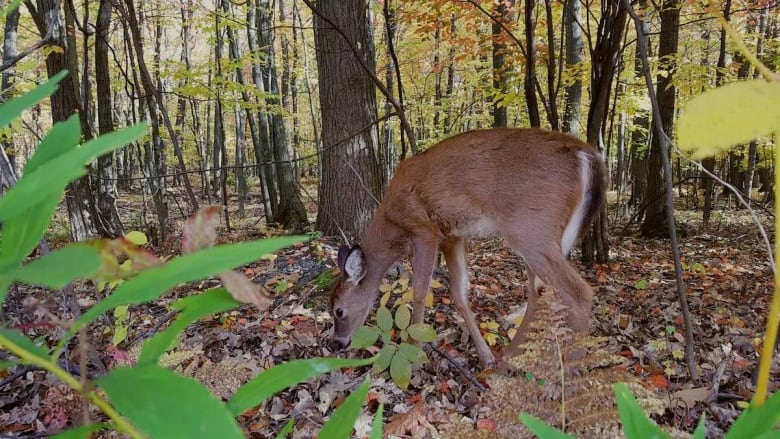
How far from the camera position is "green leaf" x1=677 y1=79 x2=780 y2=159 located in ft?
1.23

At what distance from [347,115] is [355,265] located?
2.23m

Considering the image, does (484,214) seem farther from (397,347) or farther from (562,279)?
(397,347)

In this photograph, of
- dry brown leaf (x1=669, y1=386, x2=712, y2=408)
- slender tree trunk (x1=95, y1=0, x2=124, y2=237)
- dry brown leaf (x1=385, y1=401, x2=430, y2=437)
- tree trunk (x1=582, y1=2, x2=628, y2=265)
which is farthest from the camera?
slender tree trunk (x1=95, y1=0, x2=124, y2=237)

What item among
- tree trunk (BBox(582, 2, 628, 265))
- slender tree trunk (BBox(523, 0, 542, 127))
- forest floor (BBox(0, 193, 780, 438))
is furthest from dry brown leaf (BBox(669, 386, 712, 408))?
slender tree trunk (BBox(523, 0, 542, 127))

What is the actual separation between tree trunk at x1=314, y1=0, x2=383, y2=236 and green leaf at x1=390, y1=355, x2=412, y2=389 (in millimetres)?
2693

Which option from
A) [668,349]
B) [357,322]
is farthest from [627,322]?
[357,322]

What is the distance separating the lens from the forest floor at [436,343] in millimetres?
2637

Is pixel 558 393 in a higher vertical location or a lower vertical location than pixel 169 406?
lower

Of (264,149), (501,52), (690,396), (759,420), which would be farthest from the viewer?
(264,149)

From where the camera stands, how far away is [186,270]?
0.39 metres

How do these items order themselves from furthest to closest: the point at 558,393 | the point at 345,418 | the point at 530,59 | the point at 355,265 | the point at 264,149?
the point at 264,149 → the point at 530,59 → the point at 355,265 → the point at 558,393 → the point at 345,418

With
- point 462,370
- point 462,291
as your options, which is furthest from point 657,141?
point 462,370

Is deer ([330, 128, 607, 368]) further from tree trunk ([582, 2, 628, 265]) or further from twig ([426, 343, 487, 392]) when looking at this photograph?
tree trunk ([582, 2, 628, 265])

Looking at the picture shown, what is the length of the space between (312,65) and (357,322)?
2056 cm
